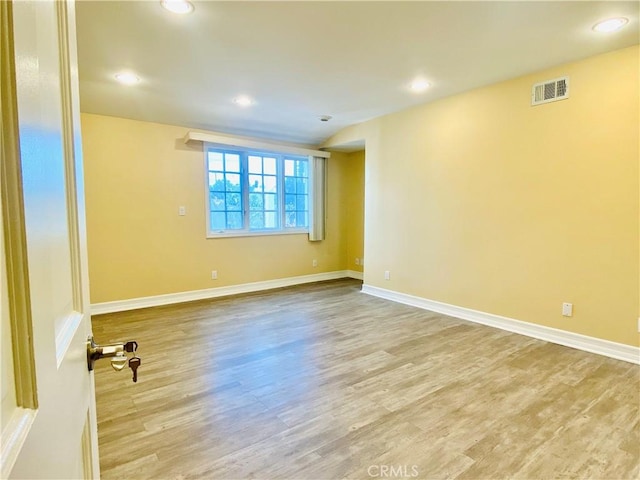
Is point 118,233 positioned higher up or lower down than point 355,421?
higher up

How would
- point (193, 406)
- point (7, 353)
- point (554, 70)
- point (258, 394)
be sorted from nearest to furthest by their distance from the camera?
point (7, 353), point (193, 406), point (258, 394), point (554, 70)

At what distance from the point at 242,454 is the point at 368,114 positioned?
3.93 metres

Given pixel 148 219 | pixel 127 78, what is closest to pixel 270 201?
pixel 148 219

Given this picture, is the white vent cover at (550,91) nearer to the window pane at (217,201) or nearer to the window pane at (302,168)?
the window pane at (302,168)

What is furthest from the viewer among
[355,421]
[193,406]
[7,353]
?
[193,406]

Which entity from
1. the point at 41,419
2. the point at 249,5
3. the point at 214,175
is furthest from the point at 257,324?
the point at 41,419

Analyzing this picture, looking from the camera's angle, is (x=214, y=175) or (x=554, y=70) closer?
(x=554, y=70)

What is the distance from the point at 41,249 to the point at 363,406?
2.02 metres

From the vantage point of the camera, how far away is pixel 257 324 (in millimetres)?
3596

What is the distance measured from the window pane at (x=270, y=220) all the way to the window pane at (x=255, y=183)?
0.40 meters

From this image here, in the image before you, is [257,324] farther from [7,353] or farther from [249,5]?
[7,353]

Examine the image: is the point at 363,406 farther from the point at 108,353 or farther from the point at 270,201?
the point at 270,201

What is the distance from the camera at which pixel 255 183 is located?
16.7 feet

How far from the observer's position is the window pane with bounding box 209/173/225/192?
15.4ft
